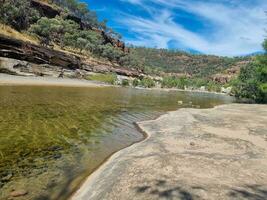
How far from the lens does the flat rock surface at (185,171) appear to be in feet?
23.7

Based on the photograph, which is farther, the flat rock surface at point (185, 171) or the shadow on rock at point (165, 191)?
the flat rock surface at point (185, 171)

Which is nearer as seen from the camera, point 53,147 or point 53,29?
point 53,147

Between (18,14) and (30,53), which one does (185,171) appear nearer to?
(30,53)

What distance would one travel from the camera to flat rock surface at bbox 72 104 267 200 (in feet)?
23.7

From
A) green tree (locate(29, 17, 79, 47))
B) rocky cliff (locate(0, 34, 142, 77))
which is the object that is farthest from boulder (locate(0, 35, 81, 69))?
green tree (locate(29, 17, 79, 47))

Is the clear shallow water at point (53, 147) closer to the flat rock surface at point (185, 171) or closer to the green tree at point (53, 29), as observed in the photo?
the flat rock surface at point (185, 171)

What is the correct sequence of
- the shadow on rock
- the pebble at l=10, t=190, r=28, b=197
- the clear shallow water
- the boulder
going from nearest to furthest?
the shadow on rock → the pebble at l=10, t=190, r=28, b=197 → the clear shallow water → the boulder

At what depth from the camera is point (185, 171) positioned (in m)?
8.93

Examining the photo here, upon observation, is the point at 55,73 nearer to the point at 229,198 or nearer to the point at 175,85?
the point at 229,198

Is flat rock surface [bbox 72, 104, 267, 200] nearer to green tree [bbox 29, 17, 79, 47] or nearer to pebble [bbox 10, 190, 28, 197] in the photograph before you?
pebble [bbox 10, 190, 28, 197]

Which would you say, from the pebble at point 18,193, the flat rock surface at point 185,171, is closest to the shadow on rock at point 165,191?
the flat rock surface at point 185,171

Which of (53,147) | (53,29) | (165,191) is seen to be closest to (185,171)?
(165,191)

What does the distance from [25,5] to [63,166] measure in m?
114

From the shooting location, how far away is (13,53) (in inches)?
2571
